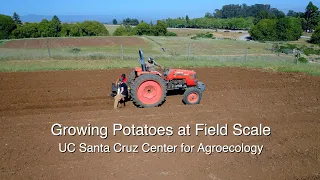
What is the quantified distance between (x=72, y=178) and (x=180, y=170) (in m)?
1.98

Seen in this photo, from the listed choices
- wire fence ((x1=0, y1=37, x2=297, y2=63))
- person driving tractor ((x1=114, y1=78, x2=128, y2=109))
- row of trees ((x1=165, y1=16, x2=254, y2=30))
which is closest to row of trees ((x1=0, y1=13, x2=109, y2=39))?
wire fence ((x1=0, y1=37, x2=297, y2=63))

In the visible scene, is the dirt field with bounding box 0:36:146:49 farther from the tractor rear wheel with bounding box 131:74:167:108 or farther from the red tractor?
the tractor rear wheel with bounding box 131:74:167:108

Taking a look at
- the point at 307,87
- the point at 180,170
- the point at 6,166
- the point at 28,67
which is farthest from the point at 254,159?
the point at 28,67

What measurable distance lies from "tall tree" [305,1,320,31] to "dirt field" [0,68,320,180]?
269ft

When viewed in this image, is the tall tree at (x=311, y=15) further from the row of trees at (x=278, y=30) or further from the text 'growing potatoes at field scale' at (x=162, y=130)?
the text 'growing potatoes at field scale' at (x=162, y=130)

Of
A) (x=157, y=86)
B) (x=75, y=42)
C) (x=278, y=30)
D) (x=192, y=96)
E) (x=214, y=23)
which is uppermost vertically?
(x=214, y=23)

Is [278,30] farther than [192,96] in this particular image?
Yes

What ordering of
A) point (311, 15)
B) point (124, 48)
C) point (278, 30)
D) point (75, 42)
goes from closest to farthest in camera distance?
point (124, 48) → point (75, 42) → point (278, 30) → point (311, 15)

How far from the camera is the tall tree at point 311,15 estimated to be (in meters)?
81.9

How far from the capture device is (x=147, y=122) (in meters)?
7.51

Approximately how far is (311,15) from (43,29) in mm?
73962

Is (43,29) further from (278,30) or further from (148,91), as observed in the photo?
(148,91)

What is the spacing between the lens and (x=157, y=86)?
8398mm

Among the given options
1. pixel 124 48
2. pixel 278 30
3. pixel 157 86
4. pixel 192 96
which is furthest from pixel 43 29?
pixel 192 96
